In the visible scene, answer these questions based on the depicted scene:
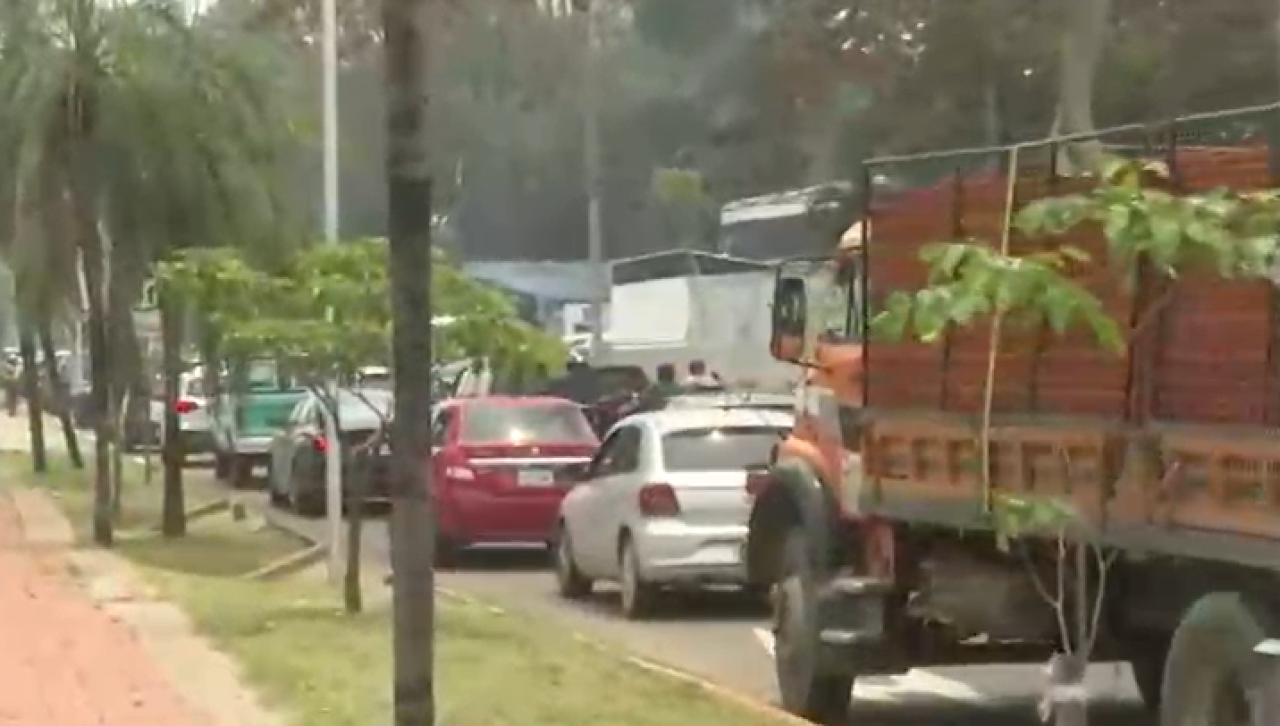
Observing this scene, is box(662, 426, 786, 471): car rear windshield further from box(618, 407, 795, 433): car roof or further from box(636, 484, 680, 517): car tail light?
box(636, 484, 680, 517): car tail light

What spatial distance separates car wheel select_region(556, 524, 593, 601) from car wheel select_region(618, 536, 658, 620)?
1.39 meters

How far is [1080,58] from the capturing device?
3195 centimetres

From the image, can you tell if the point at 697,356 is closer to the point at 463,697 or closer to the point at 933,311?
the point at 463,697

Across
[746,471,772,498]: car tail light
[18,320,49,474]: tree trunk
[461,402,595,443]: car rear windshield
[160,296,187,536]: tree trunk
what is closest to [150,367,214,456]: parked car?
[18,320,49,474]: tree trunk

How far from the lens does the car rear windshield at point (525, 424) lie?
78.3 feet

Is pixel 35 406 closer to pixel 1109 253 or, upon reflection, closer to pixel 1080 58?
pixel 1080 58

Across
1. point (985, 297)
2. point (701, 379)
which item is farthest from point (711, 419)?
point (701, 379)

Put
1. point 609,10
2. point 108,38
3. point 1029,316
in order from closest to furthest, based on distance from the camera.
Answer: point 1029,316 → point 609,10 → point 108,38

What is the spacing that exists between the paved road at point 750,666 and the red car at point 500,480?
43 cm

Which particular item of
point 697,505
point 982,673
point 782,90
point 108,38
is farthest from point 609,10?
point 782,90

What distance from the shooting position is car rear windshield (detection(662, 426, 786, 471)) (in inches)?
749

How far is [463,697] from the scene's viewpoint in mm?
13086

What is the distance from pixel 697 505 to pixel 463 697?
581 cm

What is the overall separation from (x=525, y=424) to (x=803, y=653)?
35.1 feet
